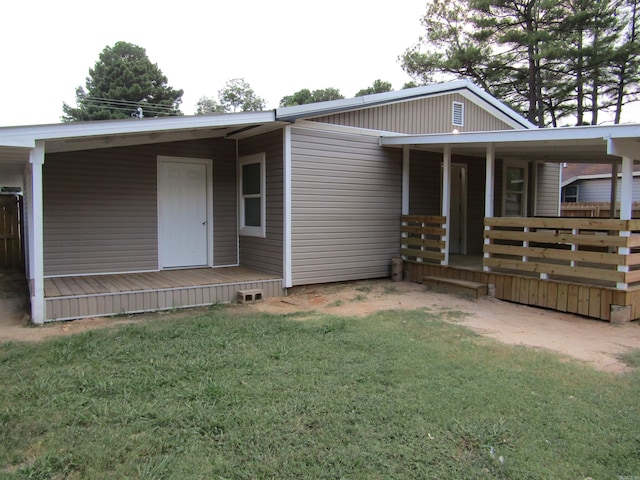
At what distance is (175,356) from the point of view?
4.20 meters

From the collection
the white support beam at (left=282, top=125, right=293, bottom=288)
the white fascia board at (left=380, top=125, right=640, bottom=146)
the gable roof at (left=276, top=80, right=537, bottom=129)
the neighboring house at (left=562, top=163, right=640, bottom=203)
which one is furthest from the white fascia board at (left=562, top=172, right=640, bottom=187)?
the white support beam at (left=282, top=125, right=293, bottom=288)

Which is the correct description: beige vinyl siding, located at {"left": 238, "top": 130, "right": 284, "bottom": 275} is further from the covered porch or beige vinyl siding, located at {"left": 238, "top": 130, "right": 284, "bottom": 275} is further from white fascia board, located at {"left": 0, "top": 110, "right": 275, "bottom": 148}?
the covered porch

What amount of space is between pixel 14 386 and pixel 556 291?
6.14 meters

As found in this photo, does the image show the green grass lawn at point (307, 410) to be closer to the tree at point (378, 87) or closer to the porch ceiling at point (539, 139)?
the porch ceiling at point (539, 139)

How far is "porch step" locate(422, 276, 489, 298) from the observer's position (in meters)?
7.09

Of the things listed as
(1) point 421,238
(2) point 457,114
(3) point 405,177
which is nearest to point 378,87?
(2) point 457,114

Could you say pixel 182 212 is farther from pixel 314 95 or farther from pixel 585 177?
pixel 314 95

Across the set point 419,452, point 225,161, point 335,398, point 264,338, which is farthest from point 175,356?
point 225,161

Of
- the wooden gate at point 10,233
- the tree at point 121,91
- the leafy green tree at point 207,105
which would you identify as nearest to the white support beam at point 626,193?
the wooden gate at point 10,233

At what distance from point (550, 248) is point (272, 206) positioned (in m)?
4.35

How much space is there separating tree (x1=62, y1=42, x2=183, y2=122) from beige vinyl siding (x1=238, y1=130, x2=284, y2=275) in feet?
83.1

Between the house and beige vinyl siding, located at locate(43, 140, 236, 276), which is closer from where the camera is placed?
the house

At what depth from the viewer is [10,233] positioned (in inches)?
429

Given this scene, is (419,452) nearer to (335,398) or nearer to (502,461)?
(502,461)
